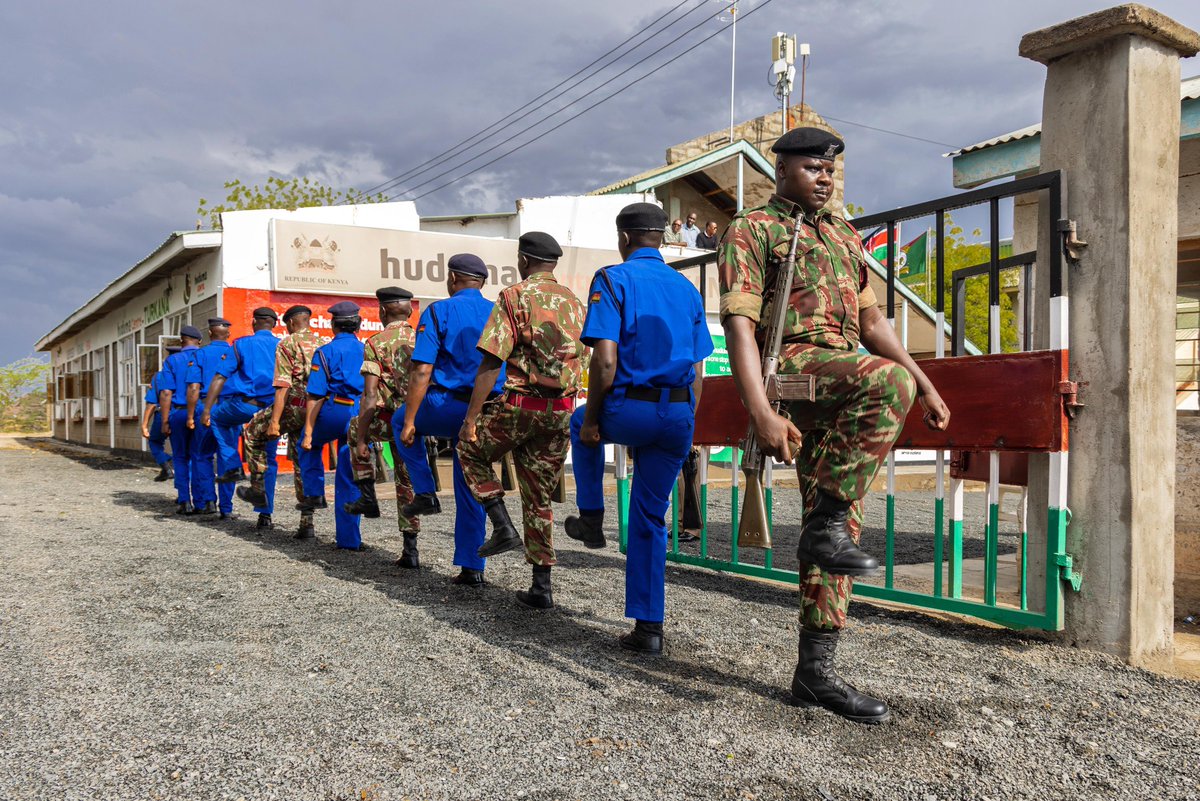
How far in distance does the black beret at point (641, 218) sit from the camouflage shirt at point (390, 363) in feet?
7.66

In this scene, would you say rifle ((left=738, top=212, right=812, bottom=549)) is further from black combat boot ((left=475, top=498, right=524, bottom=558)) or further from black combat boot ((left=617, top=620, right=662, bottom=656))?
black combat boot ((left=475, top=498, right=524, bottom=558))

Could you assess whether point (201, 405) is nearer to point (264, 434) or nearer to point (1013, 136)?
point (264, 434)

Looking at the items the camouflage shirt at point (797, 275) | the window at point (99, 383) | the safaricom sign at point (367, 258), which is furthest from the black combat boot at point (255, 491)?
the window at point (99, 383)

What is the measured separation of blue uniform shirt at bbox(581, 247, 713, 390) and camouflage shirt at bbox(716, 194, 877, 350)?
70cm

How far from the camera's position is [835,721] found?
302 cm

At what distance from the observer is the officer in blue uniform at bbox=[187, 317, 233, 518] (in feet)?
29.2

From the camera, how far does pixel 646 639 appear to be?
12.8 ft

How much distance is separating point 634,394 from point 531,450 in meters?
1.09

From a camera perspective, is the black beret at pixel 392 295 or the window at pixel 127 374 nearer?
the black beret at pixel 392 295

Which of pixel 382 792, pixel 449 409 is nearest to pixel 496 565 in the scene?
pixel 449 409

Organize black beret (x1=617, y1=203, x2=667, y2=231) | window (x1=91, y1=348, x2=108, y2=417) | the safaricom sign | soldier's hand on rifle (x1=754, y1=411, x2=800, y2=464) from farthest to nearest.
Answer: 1. window (x1=91, y1=348, x2=108, y2=417)
2. the safaricom sign
3. black beret (x1=617, y1=203, x2=667, y2=231)
4. soldier's hand on rifle (x1=754, y1=411, x2=800, y2=464)

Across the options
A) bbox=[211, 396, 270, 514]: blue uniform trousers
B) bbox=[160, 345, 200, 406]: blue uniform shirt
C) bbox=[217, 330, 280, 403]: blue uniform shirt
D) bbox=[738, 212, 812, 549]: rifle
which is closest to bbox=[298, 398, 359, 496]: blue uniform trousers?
bbox=[211, 396, 270, 514]: blue uniform trousers

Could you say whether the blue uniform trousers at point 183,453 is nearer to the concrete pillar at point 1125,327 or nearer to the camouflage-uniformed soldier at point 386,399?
the camouflage-uniformed soldier at point 386,399

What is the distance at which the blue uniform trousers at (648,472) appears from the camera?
12.6ft
